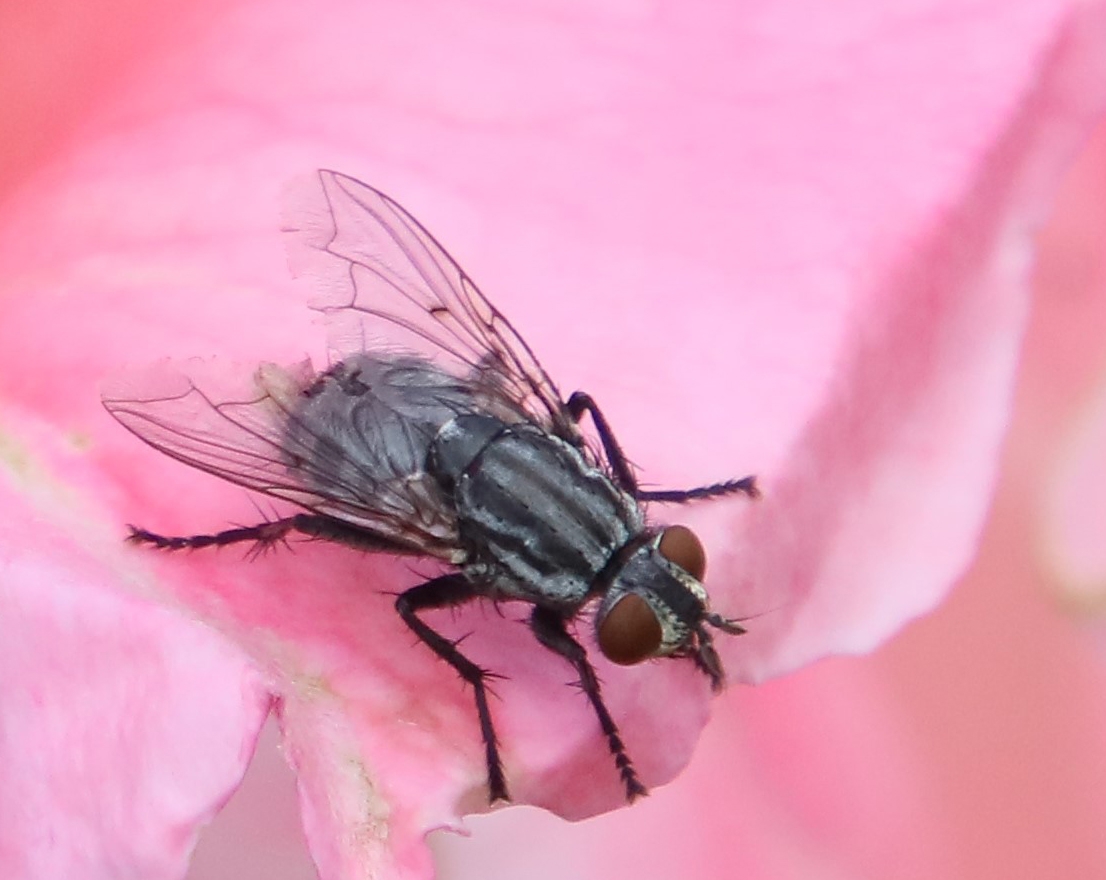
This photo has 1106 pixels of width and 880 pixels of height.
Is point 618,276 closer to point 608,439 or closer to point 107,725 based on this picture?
point 608,439

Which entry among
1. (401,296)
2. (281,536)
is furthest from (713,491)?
(401,296)

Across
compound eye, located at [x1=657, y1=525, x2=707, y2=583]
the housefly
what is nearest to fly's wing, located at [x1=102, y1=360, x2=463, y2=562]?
the housefly

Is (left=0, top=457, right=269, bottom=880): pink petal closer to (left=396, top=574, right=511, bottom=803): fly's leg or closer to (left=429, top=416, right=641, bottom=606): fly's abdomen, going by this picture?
(left=396, top=574, right=511, bottom=803): fly's leg

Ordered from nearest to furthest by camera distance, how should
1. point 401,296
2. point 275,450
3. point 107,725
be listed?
point 107,725 < point 275,450 < point 401,296

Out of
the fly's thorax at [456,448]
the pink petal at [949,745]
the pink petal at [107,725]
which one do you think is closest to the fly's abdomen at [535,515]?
the fly's thorax at [456,448]

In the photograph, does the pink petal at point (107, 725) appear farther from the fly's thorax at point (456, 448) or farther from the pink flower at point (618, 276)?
the fly's thorax at point (456, 448)

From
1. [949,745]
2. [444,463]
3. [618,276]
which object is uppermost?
[618,276]

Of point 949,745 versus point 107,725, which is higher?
point 107,725
